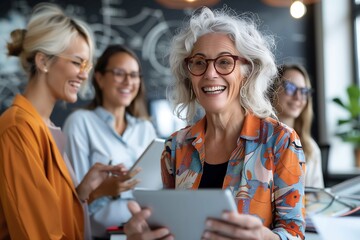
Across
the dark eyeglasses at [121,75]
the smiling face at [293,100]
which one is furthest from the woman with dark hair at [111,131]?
the smiling face at [293,100]

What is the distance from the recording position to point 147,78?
18.8 ft

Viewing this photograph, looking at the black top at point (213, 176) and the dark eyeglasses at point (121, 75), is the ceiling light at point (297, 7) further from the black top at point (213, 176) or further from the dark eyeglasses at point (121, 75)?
the black top at point (213, 176)

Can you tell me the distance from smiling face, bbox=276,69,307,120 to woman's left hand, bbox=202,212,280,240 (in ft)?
5.46

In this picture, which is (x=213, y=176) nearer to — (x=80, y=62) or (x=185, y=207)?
(x=185, y=207)

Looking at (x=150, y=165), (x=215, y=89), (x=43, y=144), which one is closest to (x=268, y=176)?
(x=215, y=89)

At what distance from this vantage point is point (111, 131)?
281 cm

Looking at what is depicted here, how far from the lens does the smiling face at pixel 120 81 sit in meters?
2.98

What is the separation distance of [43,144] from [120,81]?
1.07 m

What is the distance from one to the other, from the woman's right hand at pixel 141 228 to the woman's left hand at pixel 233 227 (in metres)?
0.12

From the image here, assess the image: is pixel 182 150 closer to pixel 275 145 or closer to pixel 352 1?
pixel 275 145

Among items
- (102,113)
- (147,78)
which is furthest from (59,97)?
(147,78)

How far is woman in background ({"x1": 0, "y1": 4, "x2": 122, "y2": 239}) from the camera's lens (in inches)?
71.8

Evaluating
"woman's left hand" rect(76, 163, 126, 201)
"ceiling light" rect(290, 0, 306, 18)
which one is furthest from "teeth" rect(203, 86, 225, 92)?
"ceiling light" rect(290, 0, 306, 18)

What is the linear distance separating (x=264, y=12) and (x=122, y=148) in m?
4.09
